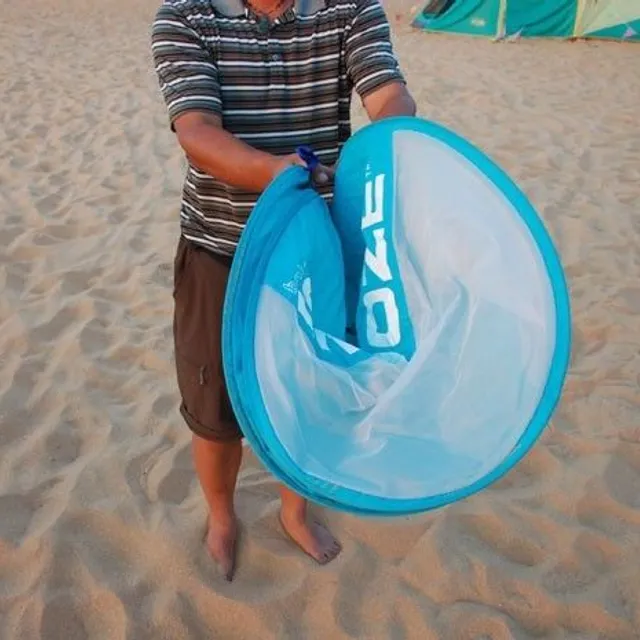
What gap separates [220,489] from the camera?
2002mm

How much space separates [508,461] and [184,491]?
1.24 meters

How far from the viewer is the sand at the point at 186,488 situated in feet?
6.27

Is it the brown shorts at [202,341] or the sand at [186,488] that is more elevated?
the brown shorts at [202,341]

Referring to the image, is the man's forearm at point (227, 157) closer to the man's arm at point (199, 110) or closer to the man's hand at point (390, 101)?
the man's arm at point (199, 110)

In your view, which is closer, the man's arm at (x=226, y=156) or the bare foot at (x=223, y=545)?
the man's arm at (x=226, y=156)

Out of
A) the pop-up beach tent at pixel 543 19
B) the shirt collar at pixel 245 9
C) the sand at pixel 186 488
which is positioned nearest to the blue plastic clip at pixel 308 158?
the shirt collar at pixel 245 9

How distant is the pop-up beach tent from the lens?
9.91 metres

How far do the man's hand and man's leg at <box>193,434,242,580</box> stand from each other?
0.80m

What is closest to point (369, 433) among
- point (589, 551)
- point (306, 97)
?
point (306, 97)

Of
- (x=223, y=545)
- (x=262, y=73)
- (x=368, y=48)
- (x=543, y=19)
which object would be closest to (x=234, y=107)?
(x=262, y=73)

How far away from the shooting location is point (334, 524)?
2.17 metres

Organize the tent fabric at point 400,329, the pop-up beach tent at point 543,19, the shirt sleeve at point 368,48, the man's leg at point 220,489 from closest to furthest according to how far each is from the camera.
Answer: the tent fabric at point 400,329 < the shirt sleeve at point 368,48 < the man's leg at point 220,489 < the pop-up beach tent at point 543,19

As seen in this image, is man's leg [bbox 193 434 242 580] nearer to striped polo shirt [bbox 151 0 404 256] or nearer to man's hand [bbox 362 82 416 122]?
striped polo shirt [bbox 151 0 404 256]

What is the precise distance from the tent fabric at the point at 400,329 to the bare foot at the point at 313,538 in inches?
27.0
